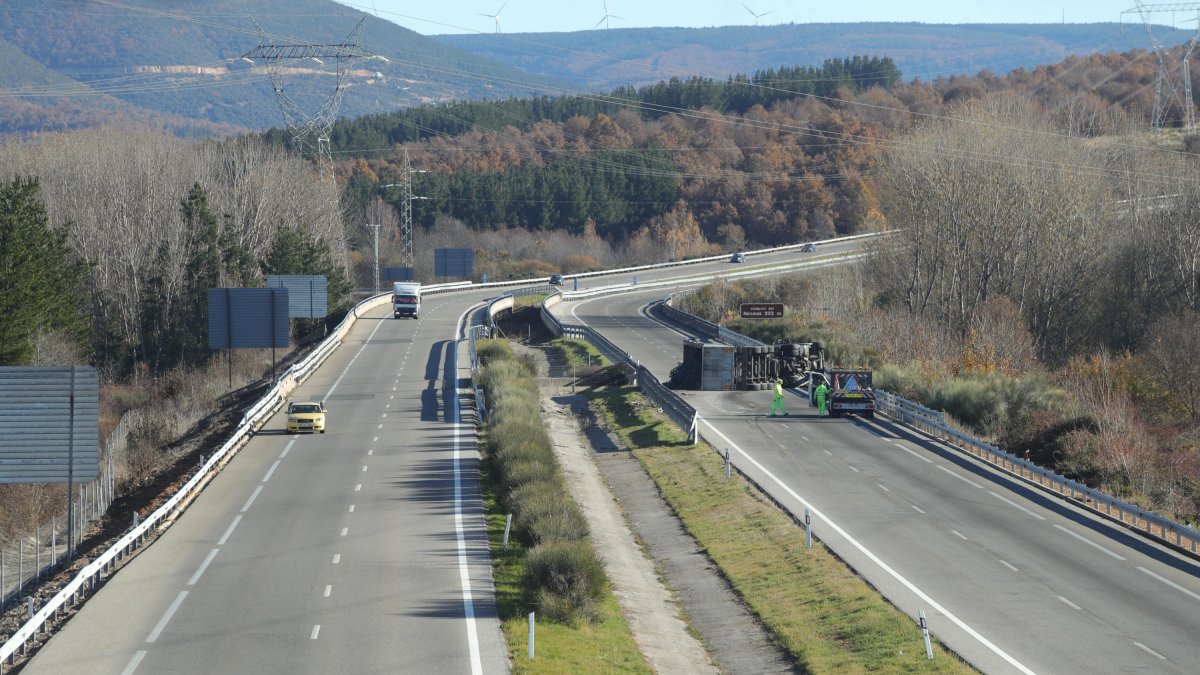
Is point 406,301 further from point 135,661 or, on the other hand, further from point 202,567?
point 135,661

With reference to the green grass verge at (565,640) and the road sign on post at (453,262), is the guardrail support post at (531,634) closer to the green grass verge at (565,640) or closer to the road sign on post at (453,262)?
the green grass verge at (565,640)

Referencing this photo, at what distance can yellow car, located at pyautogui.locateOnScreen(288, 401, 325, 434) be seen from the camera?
47750 millimetres

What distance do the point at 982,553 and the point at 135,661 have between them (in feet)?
58.4

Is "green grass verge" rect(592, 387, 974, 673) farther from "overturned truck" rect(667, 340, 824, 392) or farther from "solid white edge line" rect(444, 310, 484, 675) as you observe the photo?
"overturned truck" rect(667, 340, 824, 392)

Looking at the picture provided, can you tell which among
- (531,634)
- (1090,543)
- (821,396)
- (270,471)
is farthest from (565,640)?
A: (821,396)

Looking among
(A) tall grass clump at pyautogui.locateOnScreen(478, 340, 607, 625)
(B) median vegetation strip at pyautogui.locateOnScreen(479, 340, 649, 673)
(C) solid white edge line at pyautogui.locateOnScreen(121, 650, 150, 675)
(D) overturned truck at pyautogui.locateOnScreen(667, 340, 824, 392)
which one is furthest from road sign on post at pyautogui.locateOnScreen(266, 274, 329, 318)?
(C) solid white edge line at pyautogui.locateOnScreen(121, 650, 150, 675)

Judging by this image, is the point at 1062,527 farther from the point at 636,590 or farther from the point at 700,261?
the point at 700,261

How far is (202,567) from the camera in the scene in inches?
1081

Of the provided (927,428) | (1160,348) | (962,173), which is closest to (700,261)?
(962,173)

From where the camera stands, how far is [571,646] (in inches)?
882

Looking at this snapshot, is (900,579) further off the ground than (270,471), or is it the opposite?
(270,471)

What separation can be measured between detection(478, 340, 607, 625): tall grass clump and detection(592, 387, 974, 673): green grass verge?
3554mm

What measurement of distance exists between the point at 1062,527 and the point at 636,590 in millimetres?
10493

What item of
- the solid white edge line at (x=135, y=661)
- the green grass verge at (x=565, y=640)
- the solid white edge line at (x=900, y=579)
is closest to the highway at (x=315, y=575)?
the solid white edge line at (x=135, y=661)
